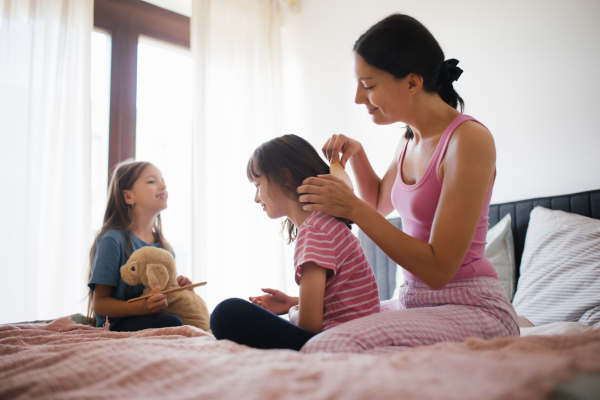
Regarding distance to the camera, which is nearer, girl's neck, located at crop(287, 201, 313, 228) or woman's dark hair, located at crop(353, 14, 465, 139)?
woman's dark hair, located at crop(353, 14, 465, 139)

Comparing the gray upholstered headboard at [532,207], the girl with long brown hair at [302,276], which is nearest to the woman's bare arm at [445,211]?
the girl with long brown hair at [302,276]

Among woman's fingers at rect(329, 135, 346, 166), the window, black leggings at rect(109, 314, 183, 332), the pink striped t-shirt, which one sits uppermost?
the window

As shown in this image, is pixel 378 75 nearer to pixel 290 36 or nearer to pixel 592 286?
pixel 592 286

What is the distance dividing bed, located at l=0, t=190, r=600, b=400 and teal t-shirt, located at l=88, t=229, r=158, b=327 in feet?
2.75

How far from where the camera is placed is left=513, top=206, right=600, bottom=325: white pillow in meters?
1.31

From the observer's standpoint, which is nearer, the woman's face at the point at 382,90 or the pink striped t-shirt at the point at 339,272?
the pink striped t-shirt at the point at 339,272

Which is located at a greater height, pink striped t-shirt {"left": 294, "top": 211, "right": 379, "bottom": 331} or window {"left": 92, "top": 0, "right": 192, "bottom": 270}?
window {"left": 92, "top": 0, "right": 192, "bottom": 270}

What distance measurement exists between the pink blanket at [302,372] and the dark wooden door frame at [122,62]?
204 centimetres

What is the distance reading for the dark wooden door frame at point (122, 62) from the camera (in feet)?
8.27

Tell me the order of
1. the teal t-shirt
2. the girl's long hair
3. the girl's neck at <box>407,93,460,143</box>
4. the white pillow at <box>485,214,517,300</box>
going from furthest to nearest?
the girl's long hair < the white pillow at <box>485,214,517,300</box> < the teal t-shirt < the girl's neck at <box>407,93,460,143</box>

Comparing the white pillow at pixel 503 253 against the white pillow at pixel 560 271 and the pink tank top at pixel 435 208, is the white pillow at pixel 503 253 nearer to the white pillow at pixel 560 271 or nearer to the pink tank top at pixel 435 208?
the white pillow at pixel 560 271

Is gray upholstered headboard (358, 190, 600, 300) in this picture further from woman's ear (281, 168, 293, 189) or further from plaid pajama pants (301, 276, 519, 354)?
woman's ear (281, 168, 293, 189)

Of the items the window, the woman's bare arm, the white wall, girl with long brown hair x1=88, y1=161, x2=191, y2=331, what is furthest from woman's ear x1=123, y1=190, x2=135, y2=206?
the white wall

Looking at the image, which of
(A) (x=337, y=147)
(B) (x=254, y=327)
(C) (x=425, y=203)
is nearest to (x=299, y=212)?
(A) (x=337, y=147)
